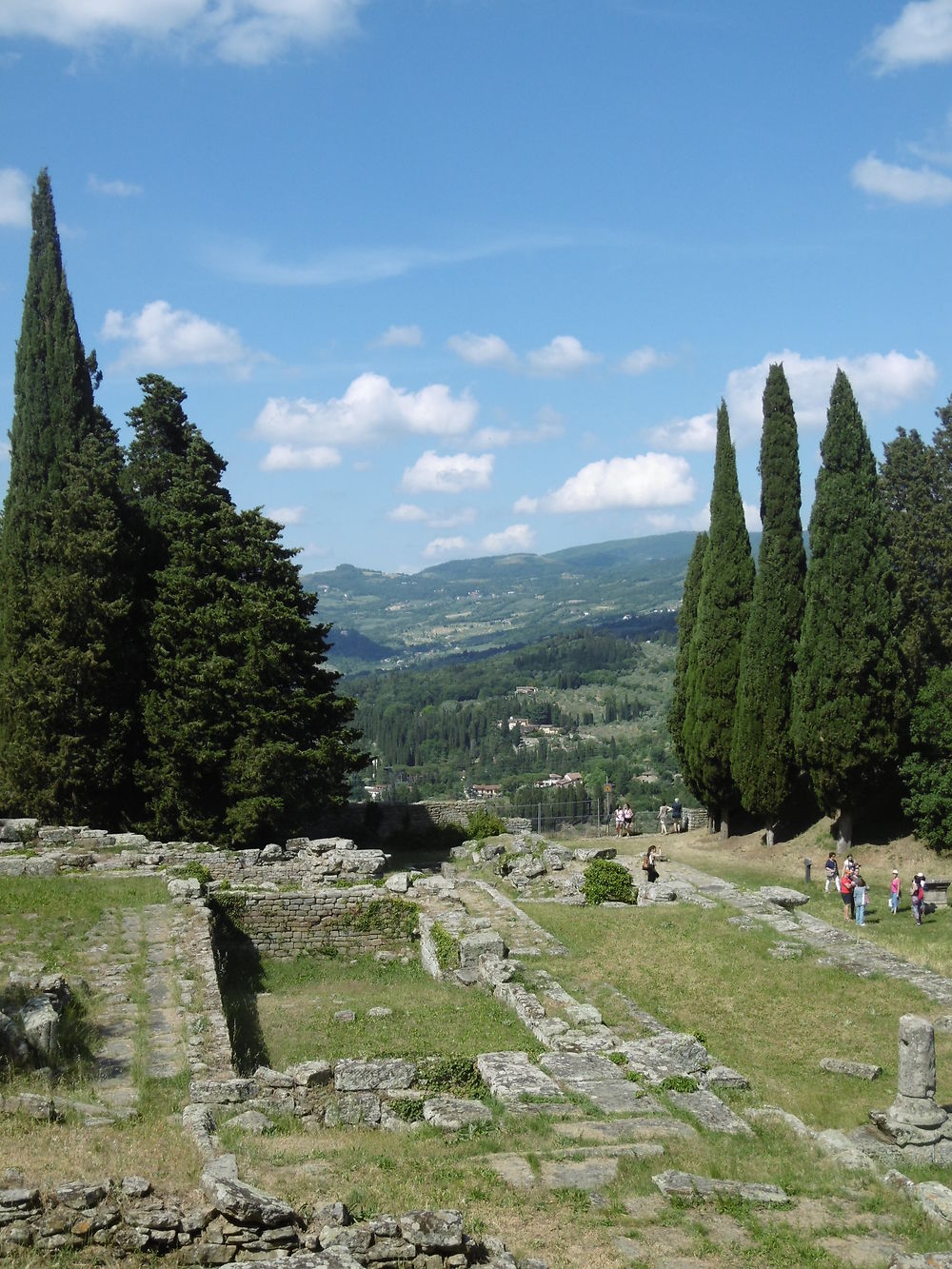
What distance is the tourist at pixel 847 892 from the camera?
25.7m

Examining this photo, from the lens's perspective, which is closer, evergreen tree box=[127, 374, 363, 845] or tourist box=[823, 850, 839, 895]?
tourist box=[823, 850, 839, 895]

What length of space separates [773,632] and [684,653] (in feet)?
23.9

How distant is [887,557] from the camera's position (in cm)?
3303

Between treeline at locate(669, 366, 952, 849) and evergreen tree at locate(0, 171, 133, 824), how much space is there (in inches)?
781

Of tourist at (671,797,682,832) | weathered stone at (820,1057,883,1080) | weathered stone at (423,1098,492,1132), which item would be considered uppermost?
weathered stone at (423,1098,492,1132)

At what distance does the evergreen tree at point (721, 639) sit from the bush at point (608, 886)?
1331 centimetres

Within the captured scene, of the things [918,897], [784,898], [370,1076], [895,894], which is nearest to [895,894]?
[895,894]

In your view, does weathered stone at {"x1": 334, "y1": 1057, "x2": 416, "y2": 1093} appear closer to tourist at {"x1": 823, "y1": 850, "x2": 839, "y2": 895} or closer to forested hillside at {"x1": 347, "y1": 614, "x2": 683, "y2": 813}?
tourist at {"x1": 823, "y1": 850, "x2": 839, "y2": 895}

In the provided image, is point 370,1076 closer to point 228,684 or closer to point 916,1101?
point 916,1101

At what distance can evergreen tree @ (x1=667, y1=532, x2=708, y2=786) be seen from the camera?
134 feet

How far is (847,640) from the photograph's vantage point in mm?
32688

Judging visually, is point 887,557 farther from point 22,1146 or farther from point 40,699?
point 22,1146

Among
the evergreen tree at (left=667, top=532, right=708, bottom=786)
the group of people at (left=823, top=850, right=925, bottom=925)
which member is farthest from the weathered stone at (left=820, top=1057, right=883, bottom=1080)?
the evergreen tree at (left=667, top=532, right=708, bottom=786)

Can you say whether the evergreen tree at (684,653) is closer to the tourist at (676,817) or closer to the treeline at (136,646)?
the tourist at (676,817)
